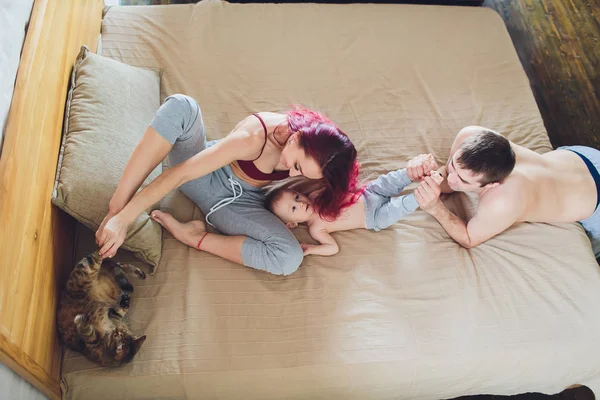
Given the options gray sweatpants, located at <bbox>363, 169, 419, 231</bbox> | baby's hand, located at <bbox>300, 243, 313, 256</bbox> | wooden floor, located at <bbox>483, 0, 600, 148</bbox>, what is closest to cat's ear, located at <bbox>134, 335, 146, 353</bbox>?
baby's hand, located at <bbox>300, 243, 313, 256</bbox>

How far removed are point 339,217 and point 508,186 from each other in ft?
1.78

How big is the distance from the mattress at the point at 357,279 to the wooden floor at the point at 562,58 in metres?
0.54

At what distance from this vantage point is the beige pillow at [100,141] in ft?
3.95

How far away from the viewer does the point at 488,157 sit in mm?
1372

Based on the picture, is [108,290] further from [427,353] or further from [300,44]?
[300,44]

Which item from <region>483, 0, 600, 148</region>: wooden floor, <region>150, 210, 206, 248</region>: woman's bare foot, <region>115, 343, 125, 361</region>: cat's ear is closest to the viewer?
<region>115, 343, 125, 361</region>: cat's ear

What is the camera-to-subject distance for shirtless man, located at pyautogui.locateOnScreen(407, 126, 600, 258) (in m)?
1.39

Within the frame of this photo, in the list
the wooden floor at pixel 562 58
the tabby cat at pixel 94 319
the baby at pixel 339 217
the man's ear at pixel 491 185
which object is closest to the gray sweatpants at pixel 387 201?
the baby at pixel 339 217

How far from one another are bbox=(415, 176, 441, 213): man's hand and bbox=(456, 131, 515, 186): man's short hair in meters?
0.10

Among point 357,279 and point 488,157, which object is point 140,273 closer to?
point 357,279

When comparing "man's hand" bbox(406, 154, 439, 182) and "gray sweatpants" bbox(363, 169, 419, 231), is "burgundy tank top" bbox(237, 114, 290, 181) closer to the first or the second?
"gray sweatpants" bbox(363, 169, 419, 231)

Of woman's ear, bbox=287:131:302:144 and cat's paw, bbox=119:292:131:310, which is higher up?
woman's ear, bbox=287:131:302:144

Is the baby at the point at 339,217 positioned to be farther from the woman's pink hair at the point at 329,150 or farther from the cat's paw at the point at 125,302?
the cat's paw at the point at 125,302

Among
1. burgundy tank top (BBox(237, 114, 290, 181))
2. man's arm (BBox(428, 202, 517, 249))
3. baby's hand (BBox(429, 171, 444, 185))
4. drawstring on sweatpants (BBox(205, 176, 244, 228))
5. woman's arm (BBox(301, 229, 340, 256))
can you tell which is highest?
burgundy tank top (BBox(237, 114, 290, 181))
